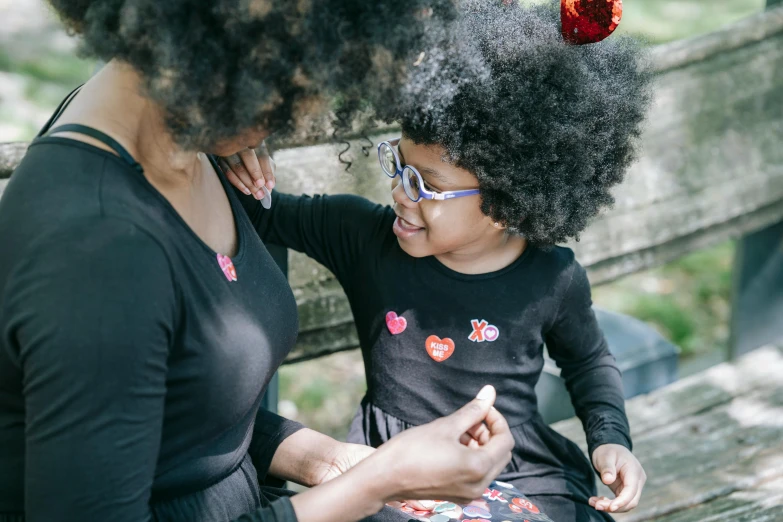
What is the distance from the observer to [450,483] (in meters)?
1.46

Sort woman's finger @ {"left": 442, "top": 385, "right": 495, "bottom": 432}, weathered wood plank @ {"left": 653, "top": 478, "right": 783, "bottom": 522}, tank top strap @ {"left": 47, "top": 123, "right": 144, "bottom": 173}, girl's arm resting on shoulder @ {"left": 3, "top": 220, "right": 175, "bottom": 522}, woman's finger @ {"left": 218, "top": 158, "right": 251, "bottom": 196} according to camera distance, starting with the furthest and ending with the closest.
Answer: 1. weathered wood plank @ {"left": 653, "top": 478, "right": 783, "bottom": 522}
2. woman's finger @ {"left": 218, "top": 158, "right": 251, "bottom": 196}
3. woman's finger @ {"left": 442, "top": 385, "right": 495, "bottom": 432}
4. tank top strap @ {"left": 47, "top": 123, "right": 144, "bottom": 173}
5. girl's arm resting on shoulder @ {"left": 3, "top": 220, "right": 175, "bottom": 522}

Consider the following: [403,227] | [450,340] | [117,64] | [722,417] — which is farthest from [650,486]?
[117,64]

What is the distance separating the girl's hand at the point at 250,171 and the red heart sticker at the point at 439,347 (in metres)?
0.55

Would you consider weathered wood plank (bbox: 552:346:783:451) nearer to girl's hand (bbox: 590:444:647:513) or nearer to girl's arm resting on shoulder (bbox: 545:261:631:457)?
girl's arm resting on shoulder (bbox: 545:261:631:457)

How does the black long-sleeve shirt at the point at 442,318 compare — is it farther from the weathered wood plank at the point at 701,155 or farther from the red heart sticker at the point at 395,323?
the weathered wood plank at the point at 701,155

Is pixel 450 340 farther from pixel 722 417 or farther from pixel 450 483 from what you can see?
pixel 722 417

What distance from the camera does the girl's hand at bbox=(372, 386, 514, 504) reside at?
56.7 inches

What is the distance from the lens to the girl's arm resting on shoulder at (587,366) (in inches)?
84.5

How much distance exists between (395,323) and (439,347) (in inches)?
4.8

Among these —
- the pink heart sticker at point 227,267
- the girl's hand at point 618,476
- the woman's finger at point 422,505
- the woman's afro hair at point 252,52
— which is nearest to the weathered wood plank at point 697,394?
the girl's hand at point 618,476

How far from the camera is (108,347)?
4.05 ft

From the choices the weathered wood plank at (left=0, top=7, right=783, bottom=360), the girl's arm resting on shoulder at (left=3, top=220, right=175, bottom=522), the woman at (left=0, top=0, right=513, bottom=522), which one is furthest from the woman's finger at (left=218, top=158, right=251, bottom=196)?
the weathered wood plank at (left=0, top=7, right=783, bottom=360)

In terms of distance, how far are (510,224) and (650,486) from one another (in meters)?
1.07

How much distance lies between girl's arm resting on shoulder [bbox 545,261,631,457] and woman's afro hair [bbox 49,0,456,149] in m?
0.94
